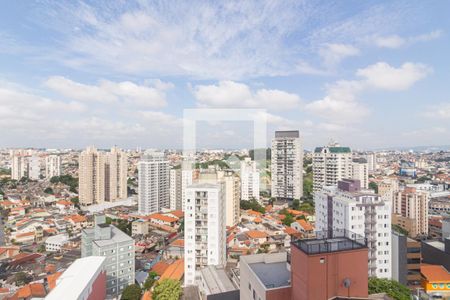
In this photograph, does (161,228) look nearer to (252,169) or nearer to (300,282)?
(252,169)

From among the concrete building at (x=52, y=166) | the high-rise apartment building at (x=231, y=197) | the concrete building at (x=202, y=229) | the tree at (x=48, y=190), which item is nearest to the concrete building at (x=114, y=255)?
the concrete building at (x=202, y=229)

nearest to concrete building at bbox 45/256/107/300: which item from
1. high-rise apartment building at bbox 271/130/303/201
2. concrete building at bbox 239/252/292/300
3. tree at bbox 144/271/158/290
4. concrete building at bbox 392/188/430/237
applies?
tree at bbox 144/271/158/290

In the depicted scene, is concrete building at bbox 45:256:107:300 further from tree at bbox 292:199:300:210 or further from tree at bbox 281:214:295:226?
tree at bbox 292:199:300:210

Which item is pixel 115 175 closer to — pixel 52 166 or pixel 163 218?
pixel 163 218

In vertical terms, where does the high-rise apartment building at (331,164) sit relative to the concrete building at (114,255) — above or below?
above

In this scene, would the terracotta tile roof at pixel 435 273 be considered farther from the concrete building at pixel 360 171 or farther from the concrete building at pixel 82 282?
the concrete building at pixel 360 171

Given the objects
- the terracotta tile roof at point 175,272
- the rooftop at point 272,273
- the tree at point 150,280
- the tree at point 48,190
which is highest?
the rooftop at point 272,273

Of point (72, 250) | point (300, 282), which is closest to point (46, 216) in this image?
point (72, 250)
